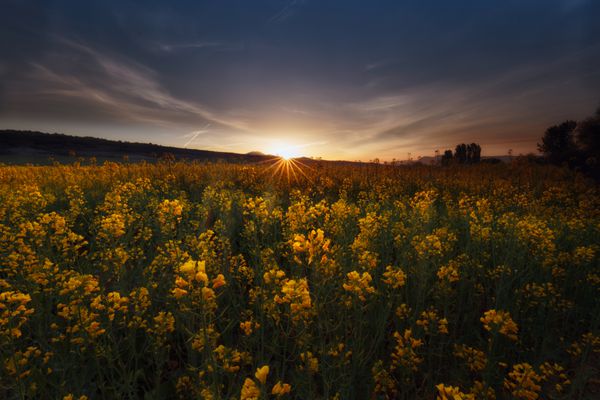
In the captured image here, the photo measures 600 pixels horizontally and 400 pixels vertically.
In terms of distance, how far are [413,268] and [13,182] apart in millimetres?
11142

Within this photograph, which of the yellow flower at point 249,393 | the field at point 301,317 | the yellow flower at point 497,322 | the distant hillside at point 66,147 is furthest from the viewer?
the distant hillside at point 66,147

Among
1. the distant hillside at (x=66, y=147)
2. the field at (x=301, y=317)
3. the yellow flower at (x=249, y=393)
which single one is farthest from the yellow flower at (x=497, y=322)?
the distant hillside at (x=66, y=147)

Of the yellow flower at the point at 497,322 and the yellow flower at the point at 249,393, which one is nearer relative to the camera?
the yellow flower at the point at 249,393

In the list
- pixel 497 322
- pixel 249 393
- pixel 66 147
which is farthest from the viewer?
pixel 66 147

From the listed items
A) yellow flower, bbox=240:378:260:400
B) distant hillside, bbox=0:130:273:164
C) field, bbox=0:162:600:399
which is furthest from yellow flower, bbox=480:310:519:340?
distant hillside, bbox=0:130:273:164

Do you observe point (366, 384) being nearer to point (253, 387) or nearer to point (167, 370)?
point (253, 387)

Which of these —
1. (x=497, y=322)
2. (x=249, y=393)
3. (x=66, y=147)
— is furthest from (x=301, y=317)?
(x=66, y=147)

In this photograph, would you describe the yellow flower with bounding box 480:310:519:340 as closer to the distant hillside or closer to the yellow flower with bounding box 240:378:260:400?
the yellow flower with bounding box 240:378:260:400

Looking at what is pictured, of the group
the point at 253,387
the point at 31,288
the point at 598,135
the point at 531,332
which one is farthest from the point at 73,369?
the point at 598,135

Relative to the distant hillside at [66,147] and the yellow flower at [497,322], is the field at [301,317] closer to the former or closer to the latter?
the yellow flower at [497,322]

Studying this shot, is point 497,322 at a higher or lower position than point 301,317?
higher

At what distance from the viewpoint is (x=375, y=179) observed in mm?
10062

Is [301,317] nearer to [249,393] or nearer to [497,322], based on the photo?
[249,393]

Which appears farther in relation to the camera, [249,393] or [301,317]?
[301,317]
